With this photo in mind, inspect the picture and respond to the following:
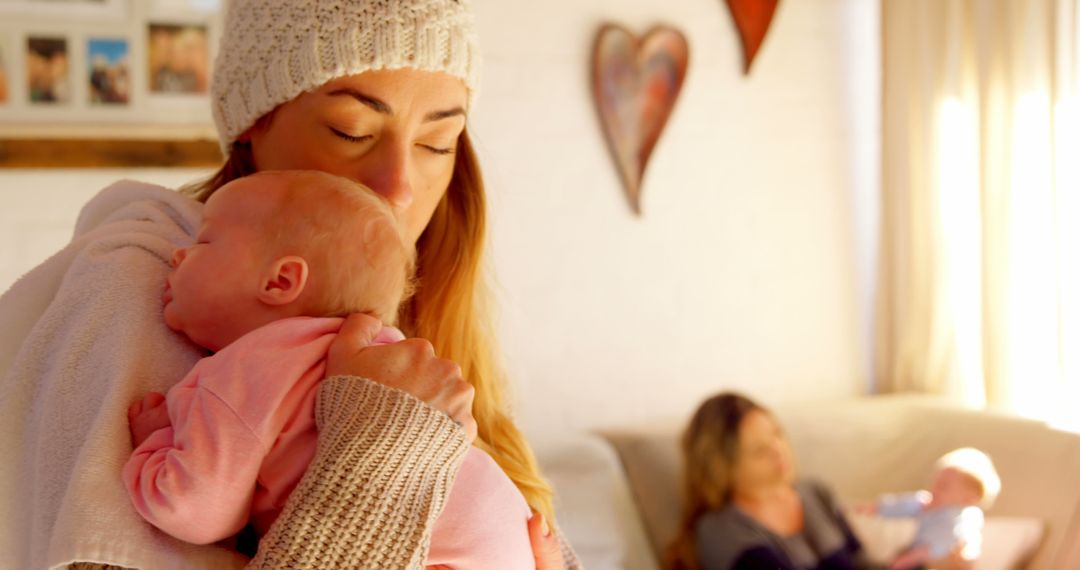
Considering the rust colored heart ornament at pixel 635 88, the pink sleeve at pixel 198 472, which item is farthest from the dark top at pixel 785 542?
the pink sleeve at pixel 198 472

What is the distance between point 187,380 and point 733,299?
3083mm

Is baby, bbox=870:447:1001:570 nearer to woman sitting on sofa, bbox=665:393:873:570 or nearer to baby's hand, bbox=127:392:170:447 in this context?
woman sitting on sofa, bbox=665:393:873:570

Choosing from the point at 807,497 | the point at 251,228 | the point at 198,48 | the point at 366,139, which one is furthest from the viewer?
the point at 807,497

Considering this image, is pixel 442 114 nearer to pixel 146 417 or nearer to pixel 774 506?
pixel 146 417

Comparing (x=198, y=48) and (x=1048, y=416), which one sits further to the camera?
(x=1048, y=416)

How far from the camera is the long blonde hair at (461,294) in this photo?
1.38 m

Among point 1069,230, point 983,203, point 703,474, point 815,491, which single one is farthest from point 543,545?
point 983,203

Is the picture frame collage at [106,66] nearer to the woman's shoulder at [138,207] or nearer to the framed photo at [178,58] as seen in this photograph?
the framed photo at [178,58]

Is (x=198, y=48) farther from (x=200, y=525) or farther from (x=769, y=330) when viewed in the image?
(x=200, y=525)

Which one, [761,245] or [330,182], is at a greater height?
[330,182]

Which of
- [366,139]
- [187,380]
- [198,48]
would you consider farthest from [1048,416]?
[187,380]

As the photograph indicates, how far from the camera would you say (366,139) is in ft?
3.86

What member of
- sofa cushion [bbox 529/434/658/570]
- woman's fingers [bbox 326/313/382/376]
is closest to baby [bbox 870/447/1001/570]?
sofa cushion [bbox 529/434/658/570]

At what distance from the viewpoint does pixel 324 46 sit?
47.1 inches
